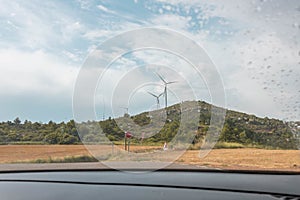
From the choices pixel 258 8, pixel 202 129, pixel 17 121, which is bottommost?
pixel 202 129

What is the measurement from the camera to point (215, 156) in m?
2.98

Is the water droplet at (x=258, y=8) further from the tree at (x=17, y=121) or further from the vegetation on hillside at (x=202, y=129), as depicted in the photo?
the tree at (x=17, y=121)

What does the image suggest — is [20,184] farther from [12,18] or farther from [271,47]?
[271,47]

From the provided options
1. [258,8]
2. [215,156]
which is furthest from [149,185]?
[258,8]

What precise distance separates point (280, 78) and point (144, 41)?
40.7 inches

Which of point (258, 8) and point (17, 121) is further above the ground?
point (258, 8)

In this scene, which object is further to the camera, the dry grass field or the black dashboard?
the dry grass field

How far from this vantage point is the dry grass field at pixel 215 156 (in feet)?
9.21

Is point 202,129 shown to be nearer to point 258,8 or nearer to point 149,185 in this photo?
point 149,185

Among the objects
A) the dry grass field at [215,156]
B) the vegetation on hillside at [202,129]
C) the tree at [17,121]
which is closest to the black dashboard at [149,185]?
the dry grass field at [215,156]

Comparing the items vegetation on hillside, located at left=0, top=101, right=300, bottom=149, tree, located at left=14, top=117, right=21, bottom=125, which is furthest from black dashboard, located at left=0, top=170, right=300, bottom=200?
tree, located at left=14, top=117, right=21, bottom=125

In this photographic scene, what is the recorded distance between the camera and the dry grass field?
2.81m

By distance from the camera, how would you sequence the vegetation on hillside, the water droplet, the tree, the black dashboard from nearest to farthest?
the black dashboard → the water droplet → the vegetation on hillside → the tree

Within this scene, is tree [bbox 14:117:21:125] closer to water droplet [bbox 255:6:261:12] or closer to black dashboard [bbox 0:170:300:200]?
black dashboard [bbox 0:170:300:200]
